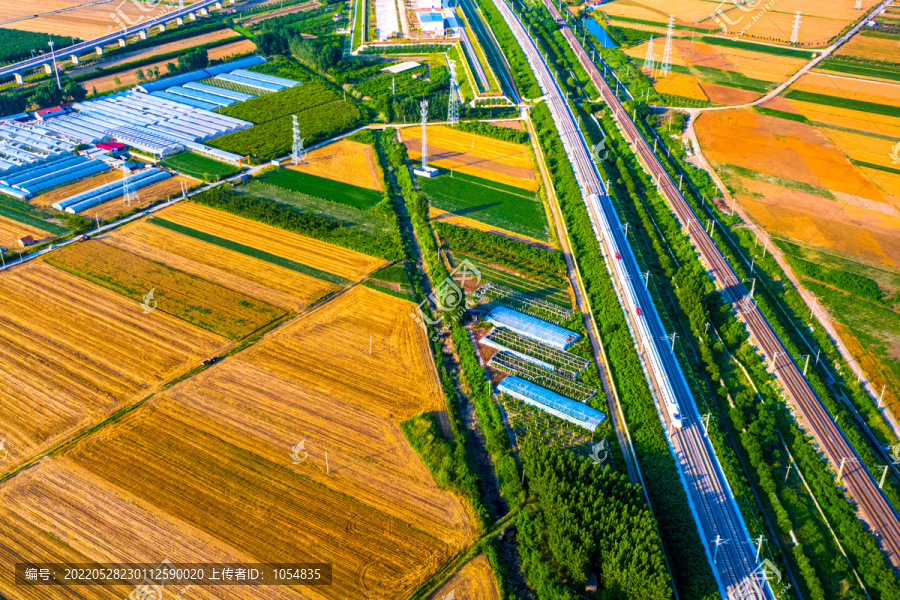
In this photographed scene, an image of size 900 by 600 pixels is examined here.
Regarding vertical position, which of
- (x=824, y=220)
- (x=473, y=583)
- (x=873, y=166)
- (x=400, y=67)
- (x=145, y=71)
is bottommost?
(x=473, y=583)

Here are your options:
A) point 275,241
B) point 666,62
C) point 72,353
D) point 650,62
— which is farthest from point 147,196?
point 666,62

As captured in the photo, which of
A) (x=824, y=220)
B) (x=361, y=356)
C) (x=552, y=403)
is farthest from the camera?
(x=824, y=220)

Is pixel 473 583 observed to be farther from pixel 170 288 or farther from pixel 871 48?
pixel 871 48

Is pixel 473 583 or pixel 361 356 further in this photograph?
pixel 361 356

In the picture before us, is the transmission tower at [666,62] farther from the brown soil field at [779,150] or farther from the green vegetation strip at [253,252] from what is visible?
the green vegetation strip at [253,252]

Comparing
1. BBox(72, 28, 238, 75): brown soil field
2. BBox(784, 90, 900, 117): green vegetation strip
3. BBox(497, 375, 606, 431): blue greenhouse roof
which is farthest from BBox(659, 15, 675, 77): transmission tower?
BBox(497, 375, 606, 431): blue greenhouse roof

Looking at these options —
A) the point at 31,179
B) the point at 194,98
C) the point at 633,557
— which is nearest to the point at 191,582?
the point at 633,557
